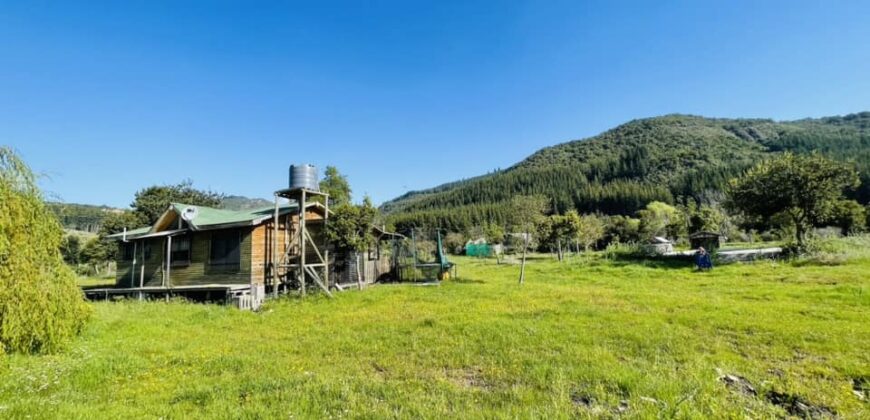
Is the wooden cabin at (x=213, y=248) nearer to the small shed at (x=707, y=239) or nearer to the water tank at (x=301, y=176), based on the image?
the water tank at (x=301, y=176)

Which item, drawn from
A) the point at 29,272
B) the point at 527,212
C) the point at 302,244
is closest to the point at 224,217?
the point at 302,244

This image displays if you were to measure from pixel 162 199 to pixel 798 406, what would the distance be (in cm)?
4496

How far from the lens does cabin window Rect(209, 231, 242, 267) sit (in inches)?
667

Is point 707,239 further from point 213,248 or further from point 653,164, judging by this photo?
point 653,164

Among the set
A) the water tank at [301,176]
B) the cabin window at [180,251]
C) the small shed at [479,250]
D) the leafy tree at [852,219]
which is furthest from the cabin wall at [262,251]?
the leafy tree at [852,219]

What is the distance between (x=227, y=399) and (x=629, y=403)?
16.1ft

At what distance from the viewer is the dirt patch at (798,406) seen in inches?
166

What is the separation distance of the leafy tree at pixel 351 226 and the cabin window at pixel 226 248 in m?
4.10

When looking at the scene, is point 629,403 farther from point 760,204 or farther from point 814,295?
point 760,204

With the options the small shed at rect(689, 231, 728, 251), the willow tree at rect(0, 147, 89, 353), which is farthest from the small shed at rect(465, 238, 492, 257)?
the willow tree at rect(0, 147, 89, 353)

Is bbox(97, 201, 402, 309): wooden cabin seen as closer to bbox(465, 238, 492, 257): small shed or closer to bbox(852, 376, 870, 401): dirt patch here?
bbox(852, 376, 870, 401): dirt patch

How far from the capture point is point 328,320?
35.1ft

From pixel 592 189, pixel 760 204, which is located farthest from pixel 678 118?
pixel 760 204

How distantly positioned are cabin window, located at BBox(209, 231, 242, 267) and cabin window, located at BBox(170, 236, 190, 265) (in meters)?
1.67
